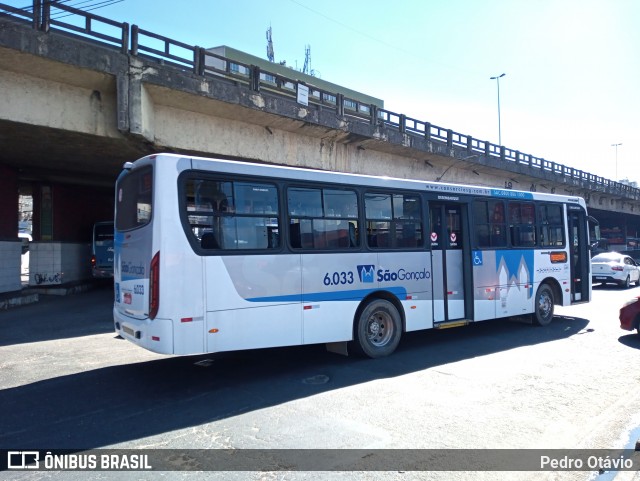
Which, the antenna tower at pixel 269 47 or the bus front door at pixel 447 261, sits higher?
the antenna tower at pixel 269 47

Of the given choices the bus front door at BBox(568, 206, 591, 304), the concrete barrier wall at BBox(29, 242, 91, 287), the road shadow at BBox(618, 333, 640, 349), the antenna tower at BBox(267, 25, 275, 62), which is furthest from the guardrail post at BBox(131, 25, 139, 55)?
the antenna tower at BBox(267, 25, 275, 62)

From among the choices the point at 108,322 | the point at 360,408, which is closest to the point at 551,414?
the point at 360,408

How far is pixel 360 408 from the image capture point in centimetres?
564

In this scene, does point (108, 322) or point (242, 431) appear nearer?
point (242, 431)

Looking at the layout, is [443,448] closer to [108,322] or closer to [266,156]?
[108,322]

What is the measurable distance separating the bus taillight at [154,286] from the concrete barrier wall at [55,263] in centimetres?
1705

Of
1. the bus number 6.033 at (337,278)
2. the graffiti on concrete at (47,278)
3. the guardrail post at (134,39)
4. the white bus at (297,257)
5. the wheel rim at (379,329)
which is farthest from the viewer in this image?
the graffiti on concrete at (47,278)

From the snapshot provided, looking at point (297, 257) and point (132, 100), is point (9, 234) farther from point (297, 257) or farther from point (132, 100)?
point (297, 257)

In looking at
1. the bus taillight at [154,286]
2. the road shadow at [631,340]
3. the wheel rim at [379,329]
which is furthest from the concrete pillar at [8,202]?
the road shadow at [631,340]

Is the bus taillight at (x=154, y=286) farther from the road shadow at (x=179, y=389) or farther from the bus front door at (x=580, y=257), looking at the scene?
the bus front door at (x=580, y=257)

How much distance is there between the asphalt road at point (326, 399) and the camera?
15.5 feet

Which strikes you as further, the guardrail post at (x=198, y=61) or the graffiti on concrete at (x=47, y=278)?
the graffiti on concrete at (x=47, y=278)

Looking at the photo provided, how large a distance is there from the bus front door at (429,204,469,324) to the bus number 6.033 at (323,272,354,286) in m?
2.17

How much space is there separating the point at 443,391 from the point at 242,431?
9.35 feet
